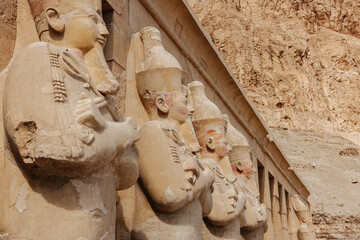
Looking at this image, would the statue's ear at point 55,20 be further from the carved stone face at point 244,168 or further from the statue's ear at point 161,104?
the carved stone face at point 244,168

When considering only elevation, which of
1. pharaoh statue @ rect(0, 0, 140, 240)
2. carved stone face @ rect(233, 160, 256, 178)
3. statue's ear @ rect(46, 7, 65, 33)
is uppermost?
statue's ear @ rect(46, 7, 65, 33)

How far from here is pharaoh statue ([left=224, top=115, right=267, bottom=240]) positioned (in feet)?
19.1

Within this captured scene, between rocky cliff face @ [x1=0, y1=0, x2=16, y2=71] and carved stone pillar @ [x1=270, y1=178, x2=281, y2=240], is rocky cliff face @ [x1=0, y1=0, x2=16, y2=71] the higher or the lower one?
the higher one

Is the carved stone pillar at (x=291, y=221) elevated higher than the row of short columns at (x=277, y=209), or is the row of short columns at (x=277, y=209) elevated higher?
the row of short columns at (x=277, y=209)

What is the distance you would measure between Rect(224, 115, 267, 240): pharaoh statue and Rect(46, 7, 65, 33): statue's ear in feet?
10.7

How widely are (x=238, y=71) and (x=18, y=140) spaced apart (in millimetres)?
Answer: 30686

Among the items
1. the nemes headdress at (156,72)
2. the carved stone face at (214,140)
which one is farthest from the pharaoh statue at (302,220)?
the nemes headdress at (156,72)

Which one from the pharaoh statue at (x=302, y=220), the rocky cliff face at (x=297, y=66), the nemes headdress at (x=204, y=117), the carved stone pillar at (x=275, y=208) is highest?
the nemes headdress at (x=204, y=117)

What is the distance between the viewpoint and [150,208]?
11.6ft

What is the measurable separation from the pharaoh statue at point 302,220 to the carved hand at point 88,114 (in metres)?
10.5

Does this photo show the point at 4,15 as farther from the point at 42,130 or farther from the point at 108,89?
the point at 42,130

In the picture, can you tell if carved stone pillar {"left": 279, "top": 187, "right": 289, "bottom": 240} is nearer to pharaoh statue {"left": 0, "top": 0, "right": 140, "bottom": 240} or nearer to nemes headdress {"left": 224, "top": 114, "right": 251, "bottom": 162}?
nemes headdress {"left": 224, "top": 114, "right": 251, "bottom": 162}

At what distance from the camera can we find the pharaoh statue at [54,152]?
2.32m

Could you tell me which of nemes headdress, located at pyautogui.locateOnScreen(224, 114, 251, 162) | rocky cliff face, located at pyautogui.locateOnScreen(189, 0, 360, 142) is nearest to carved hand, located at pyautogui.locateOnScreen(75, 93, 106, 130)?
nemes headdress, located at pyautogui.locateOnScreen(224, 114, 251, 162)
